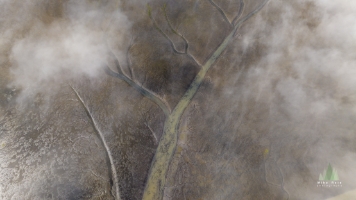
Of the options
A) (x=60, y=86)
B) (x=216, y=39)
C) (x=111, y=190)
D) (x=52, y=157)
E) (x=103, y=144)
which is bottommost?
(x=111, y=190)

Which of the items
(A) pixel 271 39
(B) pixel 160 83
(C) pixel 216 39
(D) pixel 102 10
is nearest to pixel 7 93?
Answer: (D) pixel 102 10

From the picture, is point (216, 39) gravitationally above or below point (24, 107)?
above

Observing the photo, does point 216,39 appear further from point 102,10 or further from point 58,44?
point 58,44

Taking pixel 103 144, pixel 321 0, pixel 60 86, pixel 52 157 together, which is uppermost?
pixel 321 0

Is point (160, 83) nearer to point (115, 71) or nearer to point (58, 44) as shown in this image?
point (115, 71)

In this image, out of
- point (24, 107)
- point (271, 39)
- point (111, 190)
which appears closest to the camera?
point (111, 190)

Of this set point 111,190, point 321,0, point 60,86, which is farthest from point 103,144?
point 321,0

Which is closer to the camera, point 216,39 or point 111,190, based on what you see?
point 111,190

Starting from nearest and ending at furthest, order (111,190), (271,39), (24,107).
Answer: (111,190) < (24,107) < (271,39)

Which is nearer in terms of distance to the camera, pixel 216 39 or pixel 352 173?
pixel 352 173
